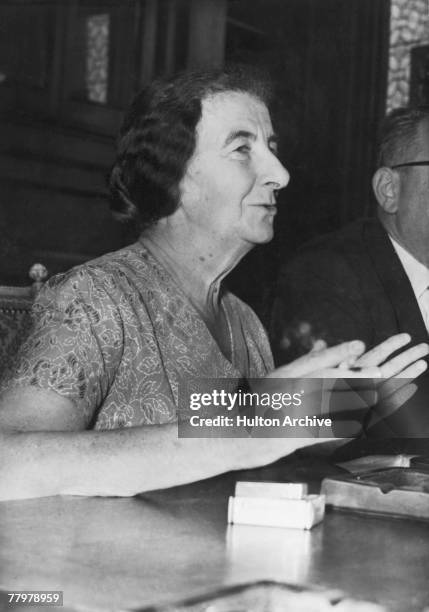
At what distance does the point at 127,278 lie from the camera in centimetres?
139

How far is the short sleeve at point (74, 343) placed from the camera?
1.17 metres

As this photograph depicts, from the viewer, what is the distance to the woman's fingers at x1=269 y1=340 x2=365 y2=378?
94 centimetres

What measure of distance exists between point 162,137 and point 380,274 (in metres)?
0.70

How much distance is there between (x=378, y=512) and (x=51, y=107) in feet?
4.59

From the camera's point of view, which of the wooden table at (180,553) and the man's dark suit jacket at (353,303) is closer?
the wooden table at (180,553)

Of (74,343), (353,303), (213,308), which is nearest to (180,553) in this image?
(74,343)

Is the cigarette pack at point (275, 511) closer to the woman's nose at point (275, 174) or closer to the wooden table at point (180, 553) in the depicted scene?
the wooden table at point (180, 553)

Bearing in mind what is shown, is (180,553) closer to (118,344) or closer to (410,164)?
(118,344)

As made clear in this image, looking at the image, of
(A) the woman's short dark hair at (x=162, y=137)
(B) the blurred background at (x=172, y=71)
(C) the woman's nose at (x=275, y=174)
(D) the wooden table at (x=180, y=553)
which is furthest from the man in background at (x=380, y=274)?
(D) the wooden table at (x=180, y=553)

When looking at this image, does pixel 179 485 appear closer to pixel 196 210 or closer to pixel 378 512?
pixel 378 512

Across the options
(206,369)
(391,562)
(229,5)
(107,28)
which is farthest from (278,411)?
(229,5)

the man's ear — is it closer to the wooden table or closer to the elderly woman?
the elderly woman

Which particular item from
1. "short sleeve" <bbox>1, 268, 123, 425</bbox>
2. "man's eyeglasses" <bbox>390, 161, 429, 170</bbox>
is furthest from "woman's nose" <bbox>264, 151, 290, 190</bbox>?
"man's eyeglasses" <bbox>390, 161, 429, 170</bbox>

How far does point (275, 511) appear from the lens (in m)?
0.83
